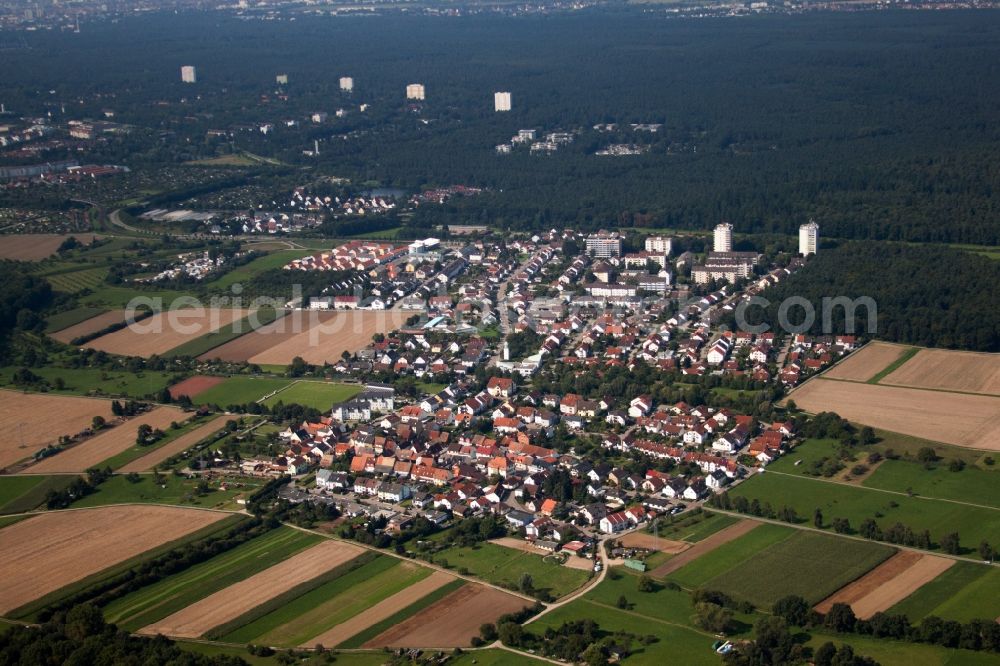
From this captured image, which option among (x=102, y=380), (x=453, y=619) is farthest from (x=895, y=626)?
(x=102, y=380)

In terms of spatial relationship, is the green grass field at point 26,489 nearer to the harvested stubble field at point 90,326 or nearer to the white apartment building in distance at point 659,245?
the harvested stubble field at point 90,326

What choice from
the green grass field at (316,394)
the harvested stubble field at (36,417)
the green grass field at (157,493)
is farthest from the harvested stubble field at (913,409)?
the harvested stubble field at (36,417)

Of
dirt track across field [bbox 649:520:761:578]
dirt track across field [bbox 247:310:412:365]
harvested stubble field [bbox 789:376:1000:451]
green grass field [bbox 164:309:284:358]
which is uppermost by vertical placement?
green grass field [bbox 164:309:284:358]

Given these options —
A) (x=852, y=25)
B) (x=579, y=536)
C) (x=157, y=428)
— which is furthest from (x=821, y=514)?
(x=852, y=25)

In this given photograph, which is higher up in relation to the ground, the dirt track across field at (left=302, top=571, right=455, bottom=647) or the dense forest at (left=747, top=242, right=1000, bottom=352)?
the dense forest at (left=747, top=242, right=1000, bottom=352)

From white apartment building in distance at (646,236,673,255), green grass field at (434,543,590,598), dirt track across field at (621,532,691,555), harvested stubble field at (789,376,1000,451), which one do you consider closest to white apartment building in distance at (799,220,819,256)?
white apartment building in distance at (646,236,673,255)

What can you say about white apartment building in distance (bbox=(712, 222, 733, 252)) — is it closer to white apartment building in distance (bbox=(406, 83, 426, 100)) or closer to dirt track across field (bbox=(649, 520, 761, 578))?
dirt track across field (bbox=(649, 520, 761, 578))
